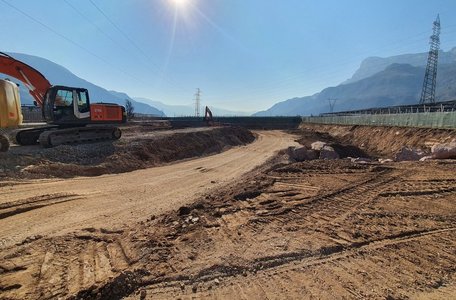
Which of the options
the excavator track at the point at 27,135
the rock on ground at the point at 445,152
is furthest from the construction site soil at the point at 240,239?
the excavator track at the point at 27,135

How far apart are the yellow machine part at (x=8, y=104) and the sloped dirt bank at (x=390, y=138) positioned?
21.1m

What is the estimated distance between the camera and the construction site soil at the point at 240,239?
4355 mm

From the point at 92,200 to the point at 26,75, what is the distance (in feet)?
41.3

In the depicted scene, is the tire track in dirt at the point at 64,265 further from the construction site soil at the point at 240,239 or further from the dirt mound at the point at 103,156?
the dirt mound at the point at 103,156

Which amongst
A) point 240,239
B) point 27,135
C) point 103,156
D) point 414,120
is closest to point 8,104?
point 27,135

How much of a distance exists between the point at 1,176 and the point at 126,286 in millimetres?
8970

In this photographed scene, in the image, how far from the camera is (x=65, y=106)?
17469mm

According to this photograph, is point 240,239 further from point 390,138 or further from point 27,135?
point 390,138

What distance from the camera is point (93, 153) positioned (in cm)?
1565

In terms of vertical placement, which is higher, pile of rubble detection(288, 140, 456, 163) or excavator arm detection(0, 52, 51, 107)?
excavator arm detection(0, 52, 51, 107)

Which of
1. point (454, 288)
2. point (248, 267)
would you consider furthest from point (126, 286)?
point (454, 288)

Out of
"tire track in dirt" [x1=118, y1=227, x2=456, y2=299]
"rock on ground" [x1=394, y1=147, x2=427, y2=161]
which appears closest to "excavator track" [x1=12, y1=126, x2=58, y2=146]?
"tire track in dirt" [x1=118, y1=227, x2=456, y2=299]

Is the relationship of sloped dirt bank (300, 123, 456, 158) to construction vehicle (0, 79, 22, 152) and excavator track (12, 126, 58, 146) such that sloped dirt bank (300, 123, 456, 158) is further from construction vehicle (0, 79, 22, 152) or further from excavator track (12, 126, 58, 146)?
construction vehicle (0, 79, 22, 152)

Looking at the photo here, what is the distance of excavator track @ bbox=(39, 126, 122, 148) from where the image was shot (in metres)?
15.8
